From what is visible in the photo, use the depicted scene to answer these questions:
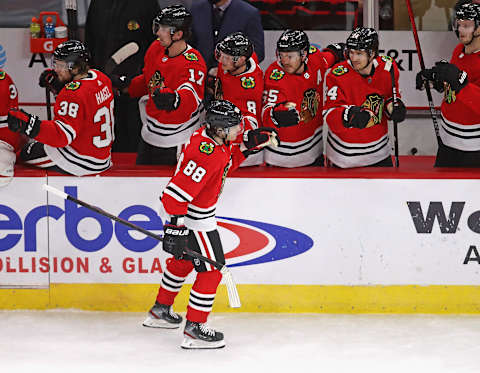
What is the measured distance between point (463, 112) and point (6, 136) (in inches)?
89.0

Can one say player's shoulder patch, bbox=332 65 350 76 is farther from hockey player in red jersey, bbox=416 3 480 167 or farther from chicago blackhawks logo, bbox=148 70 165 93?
chicago blackhawks logo, bbox=148 70 165 93

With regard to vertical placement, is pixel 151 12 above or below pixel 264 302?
above

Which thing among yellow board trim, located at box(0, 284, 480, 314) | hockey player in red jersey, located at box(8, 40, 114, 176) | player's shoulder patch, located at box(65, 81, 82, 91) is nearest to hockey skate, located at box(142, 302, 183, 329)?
yellow board trim, located at box(0, 284, 480, 314)

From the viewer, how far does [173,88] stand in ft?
15.0

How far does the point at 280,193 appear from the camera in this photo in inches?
176

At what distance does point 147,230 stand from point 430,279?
4.57 feet

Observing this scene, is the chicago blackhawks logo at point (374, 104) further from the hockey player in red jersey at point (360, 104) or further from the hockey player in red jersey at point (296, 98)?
the hockey player in red jersey at point (296, 98)

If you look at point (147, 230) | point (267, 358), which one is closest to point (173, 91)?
point (147, 230)

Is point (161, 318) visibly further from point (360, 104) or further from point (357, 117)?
point (360, 104)

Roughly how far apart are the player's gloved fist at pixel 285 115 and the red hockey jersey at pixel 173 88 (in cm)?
40

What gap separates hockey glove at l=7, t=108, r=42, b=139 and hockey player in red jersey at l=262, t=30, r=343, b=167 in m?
1.12

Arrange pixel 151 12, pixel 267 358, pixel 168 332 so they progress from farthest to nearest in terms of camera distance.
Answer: pixel 151 12 < pixel 168 332 < pixel 267 358

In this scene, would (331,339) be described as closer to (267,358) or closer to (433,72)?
(267,358)

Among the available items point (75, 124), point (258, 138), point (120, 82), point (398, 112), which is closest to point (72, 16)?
point (120, 82)
